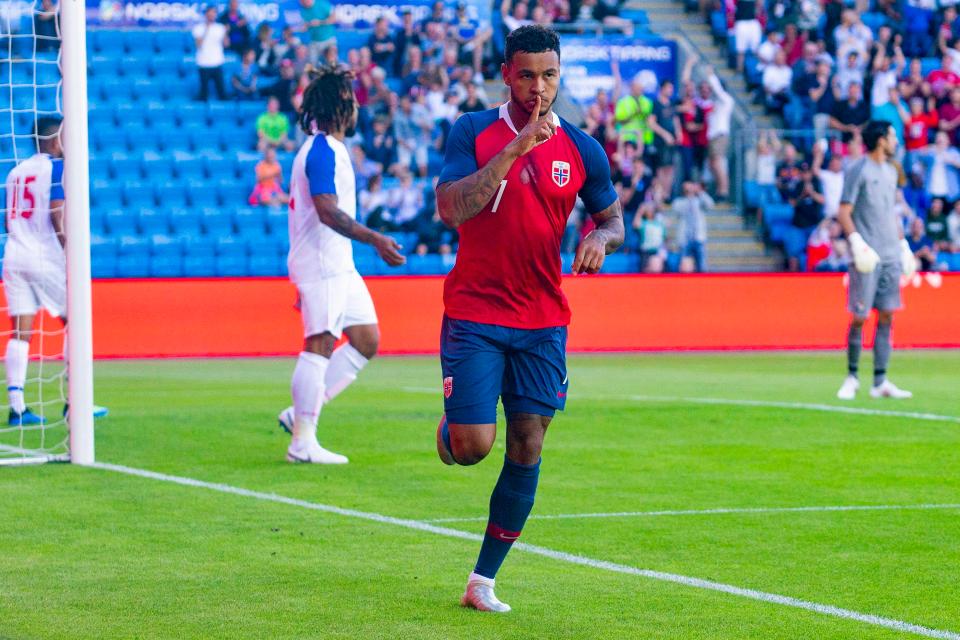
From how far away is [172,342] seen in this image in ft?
61.7

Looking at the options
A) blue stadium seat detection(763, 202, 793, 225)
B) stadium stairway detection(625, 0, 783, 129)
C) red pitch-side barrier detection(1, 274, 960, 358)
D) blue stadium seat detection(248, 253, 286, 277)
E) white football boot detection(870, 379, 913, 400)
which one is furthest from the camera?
stadium stairway detection(625, 0, 783, 129)

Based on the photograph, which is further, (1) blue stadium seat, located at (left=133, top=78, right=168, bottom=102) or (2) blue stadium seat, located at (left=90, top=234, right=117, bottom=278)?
(1) blue stadium seat, located at (left=133, top=78, right=168, bottom=102)

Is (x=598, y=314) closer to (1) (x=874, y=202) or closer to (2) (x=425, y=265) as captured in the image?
(2) (x=425, y=265)

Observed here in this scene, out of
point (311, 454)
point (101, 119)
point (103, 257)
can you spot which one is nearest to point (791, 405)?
point (311, 454)

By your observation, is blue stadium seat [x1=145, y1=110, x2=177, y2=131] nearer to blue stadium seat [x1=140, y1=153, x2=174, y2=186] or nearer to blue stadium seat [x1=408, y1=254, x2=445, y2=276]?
blue stadium seat [x1=140, y1=153, x2=174, y2=186]

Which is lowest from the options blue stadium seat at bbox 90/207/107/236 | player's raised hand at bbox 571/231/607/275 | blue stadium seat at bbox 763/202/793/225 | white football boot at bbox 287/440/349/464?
blue stadium seat at bbox 90/207/107/236

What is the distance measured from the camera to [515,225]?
548cm

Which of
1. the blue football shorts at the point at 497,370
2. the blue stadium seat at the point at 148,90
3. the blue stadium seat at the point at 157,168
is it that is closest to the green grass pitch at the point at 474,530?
the blue football shorts at the point at 497,370

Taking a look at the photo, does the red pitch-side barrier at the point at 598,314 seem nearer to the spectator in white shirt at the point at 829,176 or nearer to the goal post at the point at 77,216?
the spectator in white shirt at the point at 829,176

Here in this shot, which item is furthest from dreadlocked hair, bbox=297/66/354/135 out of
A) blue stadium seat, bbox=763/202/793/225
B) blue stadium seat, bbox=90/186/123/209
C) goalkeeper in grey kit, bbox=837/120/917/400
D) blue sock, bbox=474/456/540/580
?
blue stadium seat, bbox=763/202/793/225

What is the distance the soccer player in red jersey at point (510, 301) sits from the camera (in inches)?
215

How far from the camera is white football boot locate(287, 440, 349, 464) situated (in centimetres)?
940

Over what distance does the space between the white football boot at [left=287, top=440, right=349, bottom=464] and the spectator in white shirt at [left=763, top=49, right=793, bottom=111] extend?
1803 cm

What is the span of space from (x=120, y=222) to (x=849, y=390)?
12418mm
